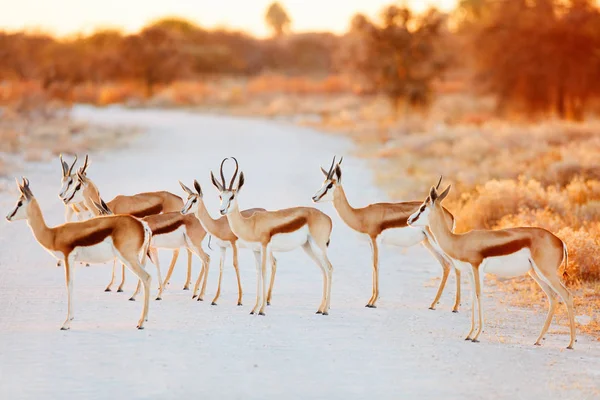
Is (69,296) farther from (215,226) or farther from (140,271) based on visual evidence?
(215,226)

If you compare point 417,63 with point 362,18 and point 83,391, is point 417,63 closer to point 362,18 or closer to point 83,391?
point 362,18

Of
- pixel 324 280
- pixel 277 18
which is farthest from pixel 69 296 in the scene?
pixel 277 18

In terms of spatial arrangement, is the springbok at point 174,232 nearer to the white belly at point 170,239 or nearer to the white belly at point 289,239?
the white belly at point 170,239

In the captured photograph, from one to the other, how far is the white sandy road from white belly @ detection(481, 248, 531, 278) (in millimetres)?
648

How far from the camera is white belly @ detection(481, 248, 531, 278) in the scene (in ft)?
29.3

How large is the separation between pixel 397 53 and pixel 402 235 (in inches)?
1375

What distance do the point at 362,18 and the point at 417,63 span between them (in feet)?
10.8

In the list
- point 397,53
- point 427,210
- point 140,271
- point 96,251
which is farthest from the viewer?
point 397,53

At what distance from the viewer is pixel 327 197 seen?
10.7 meters

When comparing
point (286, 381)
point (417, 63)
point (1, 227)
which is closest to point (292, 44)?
point (417, 63)

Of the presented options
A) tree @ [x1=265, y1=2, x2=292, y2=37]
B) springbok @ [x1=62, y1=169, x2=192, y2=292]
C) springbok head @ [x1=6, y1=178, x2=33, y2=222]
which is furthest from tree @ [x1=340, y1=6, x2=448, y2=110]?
tree @ [x1=265, y1=2, x2=292, y2=37]

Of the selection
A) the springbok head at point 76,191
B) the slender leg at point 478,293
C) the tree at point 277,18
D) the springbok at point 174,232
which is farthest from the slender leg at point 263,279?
the tree at point 277,18

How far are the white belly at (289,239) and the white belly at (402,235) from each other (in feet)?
3.03

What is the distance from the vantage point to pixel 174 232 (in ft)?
35.2
